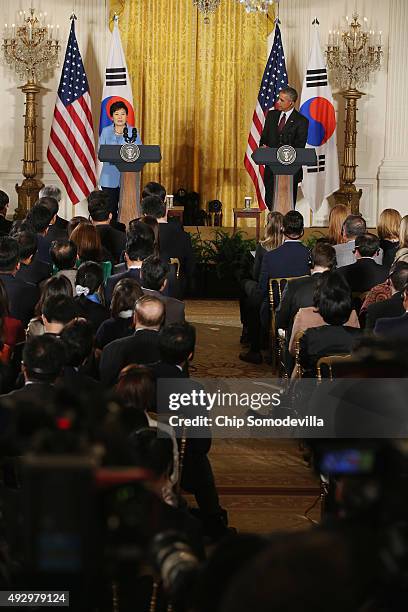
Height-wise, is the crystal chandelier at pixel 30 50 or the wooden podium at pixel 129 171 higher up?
the crystal chandelier at pixel 30 50

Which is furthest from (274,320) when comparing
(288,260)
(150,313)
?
(150,313)

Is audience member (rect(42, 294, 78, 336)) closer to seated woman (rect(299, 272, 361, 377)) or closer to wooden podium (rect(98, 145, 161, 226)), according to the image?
seated woman (rect(299, 272, 361, 377))

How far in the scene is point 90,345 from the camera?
4527 mm

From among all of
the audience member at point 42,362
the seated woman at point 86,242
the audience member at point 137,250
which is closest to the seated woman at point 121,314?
the audience member at point 137,250

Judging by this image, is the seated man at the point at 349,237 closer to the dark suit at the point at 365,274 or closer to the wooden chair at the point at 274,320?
the wooden chair at the point at 274,320

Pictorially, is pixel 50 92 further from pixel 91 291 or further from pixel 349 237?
pixel 91 291

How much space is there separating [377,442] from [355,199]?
13241 mm

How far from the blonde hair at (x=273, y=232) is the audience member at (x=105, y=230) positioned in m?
1.13

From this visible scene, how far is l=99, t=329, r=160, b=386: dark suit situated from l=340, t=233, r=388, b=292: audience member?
2.52 m

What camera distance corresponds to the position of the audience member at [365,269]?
6.96m

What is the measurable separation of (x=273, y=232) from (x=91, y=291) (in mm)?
2743

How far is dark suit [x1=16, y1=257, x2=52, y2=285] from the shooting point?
6559mm

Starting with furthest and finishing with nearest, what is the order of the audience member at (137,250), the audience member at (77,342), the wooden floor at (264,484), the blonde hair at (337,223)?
the blonde hair at (337,223) < the audience member at (137,250) < the wooden floor at (264,484) < the audience member at (77,342)

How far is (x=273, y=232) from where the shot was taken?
320 inches
